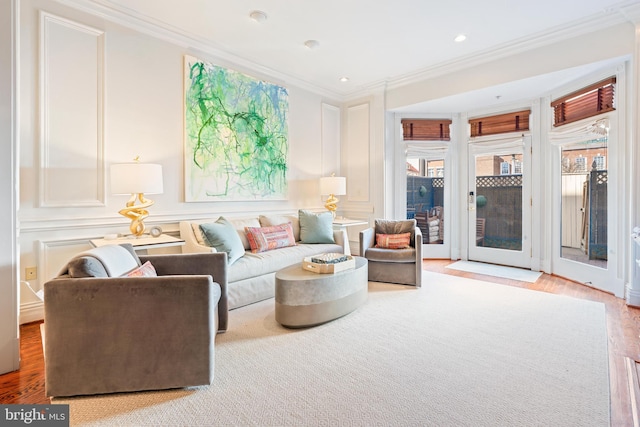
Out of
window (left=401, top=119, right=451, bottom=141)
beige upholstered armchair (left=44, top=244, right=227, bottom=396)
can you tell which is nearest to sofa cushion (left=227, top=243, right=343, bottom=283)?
beige upholstered armchair (left=44, top=244, right=227, bottom=396)

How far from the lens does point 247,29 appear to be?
3.56m

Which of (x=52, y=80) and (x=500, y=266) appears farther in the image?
Answer: (x=500, y=266)

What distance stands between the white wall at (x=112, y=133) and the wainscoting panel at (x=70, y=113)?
0.02 m

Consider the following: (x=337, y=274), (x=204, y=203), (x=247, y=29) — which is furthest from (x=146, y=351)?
(x=247, y=29)

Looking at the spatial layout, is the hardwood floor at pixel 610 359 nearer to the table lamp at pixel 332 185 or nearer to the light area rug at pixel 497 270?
the light area rug at pixel 497 270

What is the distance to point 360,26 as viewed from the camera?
138 inches

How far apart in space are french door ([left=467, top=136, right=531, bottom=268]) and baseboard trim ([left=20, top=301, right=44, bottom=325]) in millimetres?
5576

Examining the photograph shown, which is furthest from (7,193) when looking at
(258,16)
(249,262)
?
(258,16)

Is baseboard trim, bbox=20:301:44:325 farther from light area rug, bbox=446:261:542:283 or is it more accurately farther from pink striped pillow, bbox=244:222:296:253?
light area rug, bbox=446:261:542:283

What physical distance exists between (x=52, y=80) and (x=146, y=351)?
257cm

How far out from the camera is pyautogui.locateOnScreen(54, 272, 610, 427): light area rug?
1.60 metres

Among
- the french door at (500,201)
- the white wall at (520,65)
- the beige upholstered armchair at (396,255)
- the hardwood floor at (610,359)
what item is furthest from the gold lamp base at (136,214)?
the french door at (500,201)

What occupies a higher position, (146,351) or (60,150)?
(60,150)

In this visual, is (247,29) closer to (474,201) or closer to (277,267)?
(277,267)
